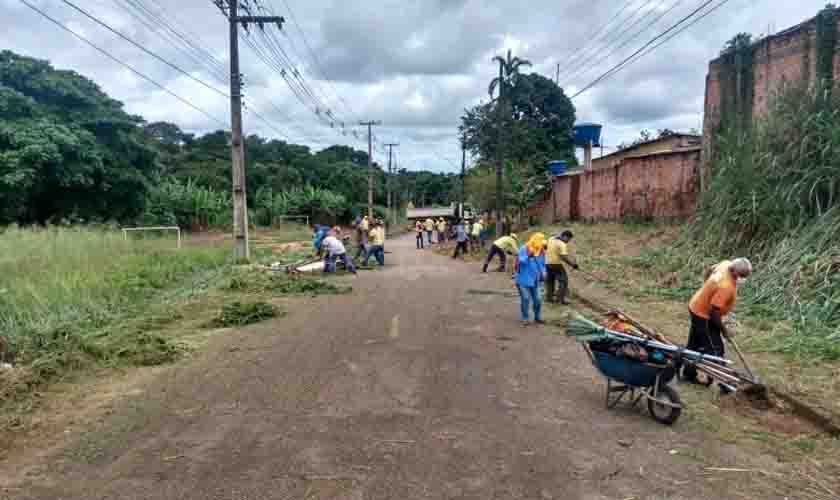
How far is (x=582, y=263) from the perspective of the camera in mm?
18828

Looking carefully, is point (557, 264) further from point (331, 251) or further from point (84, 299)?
point (84, 299)

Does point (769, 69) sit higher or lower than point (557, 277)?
higher

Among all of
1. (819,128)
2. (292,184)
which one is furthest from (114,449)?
(292,184)

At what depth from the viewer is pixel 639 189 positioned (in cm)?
2275

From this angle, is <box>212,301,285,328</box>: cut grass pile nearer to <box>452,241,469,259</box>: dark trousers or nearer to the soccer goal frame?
<box>452,241,469,259</box>: dark trousers

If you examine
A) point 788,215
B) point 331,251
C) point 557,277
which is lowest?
point 557,277

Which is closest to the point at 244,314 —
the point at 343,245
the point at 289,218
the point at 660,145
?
the point at 343,245

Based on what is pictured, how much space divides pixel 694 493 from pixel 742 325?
628 centimetres

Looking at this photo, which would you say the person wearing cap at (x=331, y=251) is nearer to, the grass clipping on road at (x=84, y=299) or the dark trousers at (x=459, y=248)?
the grass clipping on road at (x=84, y=299)

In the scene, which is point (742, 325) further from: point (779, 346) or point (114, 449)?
point (114, 449)

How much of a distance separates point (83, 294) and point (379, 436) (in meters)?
7.86

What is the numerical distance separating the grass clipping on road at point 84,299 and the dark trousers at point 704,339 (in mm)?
6491

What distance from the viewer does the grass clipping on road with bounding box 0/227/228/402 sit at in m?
7.68

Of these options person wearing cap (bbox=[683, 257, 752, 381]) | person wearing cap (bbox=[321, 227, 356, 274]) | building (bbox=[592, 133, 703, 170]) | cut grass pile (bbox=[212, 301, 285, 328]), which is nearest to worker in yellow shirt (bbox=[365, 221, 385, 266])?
person wearing cap (bbox=[321, 227, 356, 274])
